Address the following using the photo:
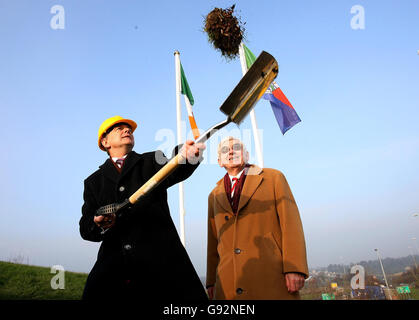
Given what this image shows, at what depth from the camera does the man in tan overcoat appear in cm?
328

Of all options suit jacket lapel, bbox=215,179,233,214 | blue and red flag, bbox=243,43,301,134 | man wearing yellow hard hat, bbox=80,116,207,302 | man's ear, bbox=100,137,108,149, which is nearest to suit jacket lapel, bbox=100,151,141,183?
man wearing yellow hard hat, bbox=80,116,207,302

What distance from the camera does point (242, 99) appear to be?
8.06 ft

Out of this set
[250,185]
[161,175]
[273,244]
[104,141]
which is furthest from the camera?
[250,185]

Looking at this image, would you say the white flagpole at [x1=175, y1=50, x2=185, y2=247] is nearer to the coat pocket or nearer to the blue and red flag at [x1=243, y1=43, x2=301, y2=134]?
the blue and red flag at [x1=243, y1=43, x2=301, y2=134]

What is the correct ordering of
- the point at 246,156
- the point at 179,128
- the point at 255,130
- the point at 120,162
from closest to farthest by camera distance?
the point at 120,162 → the point at 246,156 → the point at 255,130 → the point at 179,128

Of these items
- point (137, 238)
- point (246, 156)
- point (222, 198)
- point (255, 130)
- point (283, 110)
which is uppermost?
point (283, 110)

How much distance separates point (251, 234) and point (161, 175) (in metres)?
1.60

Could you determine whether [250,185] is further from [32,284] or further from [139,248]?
[32,284]

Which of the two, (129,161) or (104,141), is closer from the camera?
(129,161)

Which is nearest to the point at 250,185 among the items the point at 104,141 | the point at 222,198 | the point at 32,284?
the point at 222,198

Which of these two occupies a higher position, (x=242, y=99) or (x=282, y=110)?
(x=282, y=110)

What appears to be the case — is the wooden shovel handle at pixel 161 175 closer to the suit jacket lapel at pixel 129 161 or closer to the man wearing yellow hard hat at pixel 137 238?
the man wearing yellow hard hat at pixel 137 238

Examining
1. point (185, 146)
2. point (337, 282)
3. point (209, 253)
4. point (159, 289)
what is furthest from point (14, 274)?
point (337, 282)
